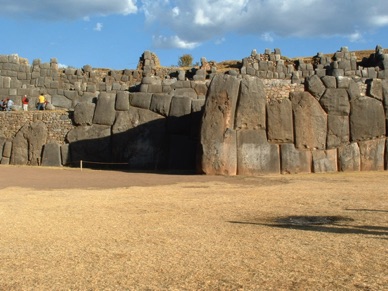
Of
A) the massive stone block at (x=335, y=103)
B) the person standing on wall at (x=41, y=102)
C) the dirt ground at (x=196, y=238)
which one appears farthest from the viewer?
the person standing on wall at (x=41, y=102)

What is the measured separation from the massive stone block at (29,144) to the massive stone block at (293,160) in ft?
37.1

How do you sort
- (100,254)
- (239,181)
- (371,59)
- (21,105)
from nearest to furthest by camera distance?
1. (100,254)
2. (239,181)
3. (21,105)
4. (371,59)

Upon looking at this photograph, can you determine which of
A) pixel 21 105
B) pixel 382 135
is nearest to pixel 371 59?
pixel 382 135

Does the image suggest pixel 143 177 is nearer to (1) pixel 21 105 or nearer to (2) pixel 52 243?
(2) pixel 52 243

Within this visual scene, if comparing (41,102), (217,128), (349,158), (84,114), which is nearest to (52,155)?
(84,114)

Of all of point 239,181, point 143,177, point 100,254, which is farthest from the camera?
point 143,177

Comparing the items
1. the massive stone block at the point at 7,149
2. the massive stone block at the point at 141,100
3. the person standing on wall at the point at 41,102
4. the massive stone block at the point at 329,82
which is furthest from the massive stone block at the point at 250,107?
the person standing on wall at the point at 41,102

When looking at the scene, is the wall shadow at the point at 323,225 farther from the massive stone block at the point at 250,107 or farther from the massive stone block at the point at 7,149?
the massive stone block at the point at 7,149

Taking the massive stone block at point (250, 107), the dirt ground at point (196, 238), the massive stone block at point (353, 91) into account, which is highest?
the massive stone block at point (353, 91)

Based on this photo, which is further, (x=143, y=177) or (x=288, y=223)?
(x=143, y=177)

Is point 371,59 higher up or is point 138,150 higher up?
point 371,59

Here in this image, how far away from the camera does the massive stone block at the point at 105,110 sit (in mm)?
22828

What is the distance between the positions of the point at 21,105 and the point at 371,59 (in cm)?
2371

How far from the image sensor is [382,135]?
19.0m
